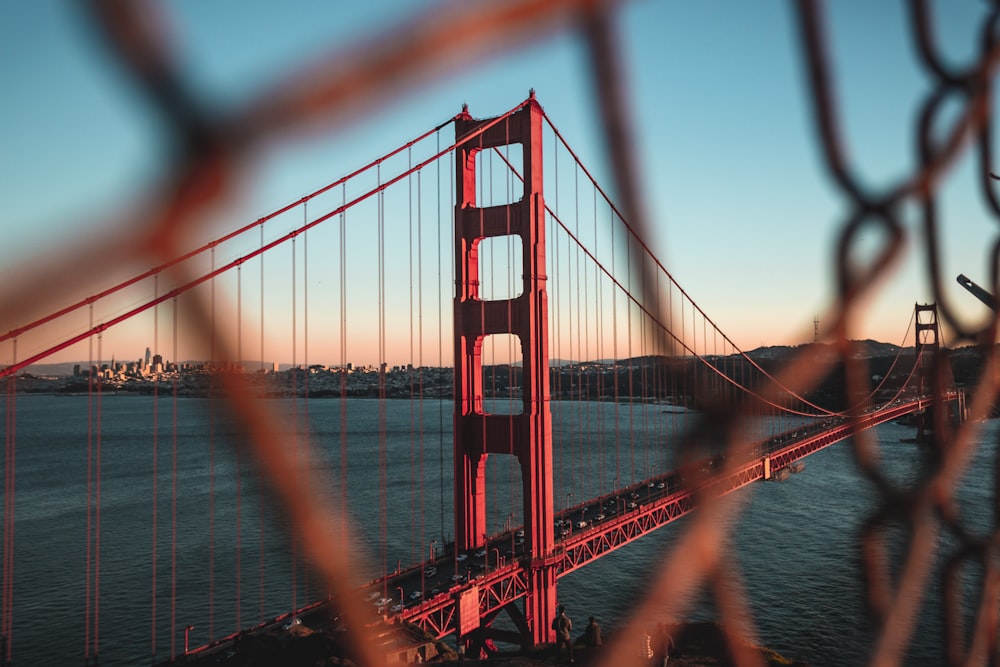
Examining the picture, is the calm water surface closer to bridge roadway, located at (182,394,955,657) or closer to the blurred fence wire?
the blurred fence wire

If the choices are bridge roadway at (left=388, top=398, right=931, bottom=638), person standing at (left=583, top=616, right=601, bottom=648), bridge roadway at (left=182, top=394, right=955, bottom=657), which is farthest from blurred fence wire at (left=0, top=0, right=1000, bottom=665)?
person standing at (left=583, top=616, right=601, bottom=648)

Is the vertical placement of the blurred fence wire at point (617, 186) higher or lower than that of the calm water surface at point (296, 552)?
higher

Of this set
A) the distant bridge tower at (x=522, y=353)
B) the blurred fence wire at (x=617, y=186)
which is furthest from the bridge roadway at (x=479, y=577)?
the blurred fence wire at (x=617, y=186)

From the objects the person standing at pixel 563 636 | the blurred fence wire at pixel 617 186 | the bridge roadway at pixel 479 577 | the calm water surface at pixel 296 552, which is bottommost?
the calm water surface at pixel 296 552

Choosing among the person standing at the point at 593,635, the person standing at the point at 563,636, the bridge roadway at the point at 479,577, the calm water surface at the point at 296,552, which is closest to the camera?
the bridge roadway at the point at 479,577

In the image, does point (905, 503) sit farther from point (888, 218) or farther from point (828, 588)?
point (828, 588)

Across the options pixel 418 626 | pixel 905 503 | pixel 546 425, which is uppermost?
pixel 905 503

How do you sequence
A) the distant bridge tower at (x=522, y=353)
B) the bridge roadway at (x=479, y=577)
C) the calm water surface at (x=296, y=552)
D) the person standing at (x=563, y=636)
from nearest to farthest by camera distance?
the bridge roadway at (x=479, y=577)
the person standing at (x=563, y=636)
the distant bridge tower at (x=522, y=353)
the calm water surface at (x=296, y=552)

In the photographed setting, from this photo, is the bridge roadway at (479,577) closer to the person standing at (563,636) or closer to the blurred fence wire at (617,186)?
the person standing at (563,636)

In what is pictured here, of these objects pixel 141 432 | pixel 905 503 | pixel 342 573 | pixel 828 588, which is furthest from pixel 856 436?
pixel 141 432
